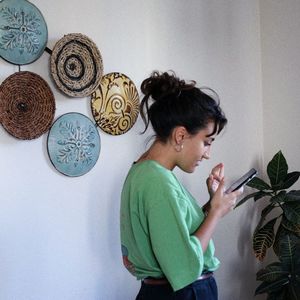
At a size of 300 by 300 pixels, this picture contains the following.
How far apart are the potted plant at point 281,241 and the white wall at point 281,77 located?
0.27 meters

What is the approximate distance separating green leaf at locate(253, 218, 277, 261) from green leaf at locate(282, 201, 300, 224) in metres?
0.13

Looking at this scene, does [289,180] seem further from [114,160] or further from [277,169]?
[114,160]

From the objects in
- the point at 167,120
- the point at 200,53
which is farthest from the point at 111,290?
the point at 200,53

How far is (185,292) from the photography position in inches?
38.5

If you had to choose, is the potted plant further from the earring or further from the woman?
the earring

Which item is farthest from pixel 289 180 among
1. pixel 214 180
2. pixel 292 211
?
pixel 214 180

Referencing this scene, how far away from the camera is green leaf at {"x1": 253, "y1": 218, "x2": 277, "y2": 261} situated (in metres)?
1.85

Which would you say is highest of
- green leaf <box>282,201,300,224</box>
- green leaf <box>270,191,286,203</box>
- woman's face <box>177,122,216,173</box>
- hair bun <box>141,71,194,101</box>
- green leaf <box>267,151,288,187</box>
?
hair bun <box>141,71,194,101</box>

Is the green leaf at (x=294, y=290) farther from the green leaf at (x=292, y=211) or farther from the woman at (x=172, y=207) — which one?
the woman at (x=172, y=207)

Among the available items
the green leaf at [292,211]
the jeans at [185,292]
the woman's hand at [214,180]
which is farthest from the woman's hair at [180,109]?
the green leaf at [292,211]

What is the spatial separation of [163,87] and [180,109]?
10 centimetres

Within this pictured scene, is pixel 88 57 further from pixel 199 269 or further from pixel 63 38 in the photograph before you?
pixel 199 269

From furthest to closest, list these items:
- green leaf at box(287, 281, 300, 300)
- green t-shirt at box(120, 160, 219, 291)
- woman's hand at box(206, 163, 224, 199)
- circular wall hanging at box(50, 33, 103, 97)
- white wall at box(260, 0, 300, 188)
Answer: white wall at box(260, 0, 300, 188) < green leaf at box(287, 281, 300, 300) < circular wall hanging at box(50, 33, 103, 97) < woman's hand at box(206, 163, 224, 199) < green t-shirt at box(120, 160, 219, 291)

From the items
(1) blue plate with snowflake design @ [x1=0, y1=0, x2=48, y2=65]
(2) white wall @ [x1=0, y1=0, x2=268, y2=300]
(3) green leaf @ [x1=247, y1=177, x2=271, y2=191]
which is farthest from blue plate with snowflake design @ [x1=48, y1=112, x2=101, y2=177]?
(3) green leaf @ [x1=247, y1=177, x2=271, y2=191]
